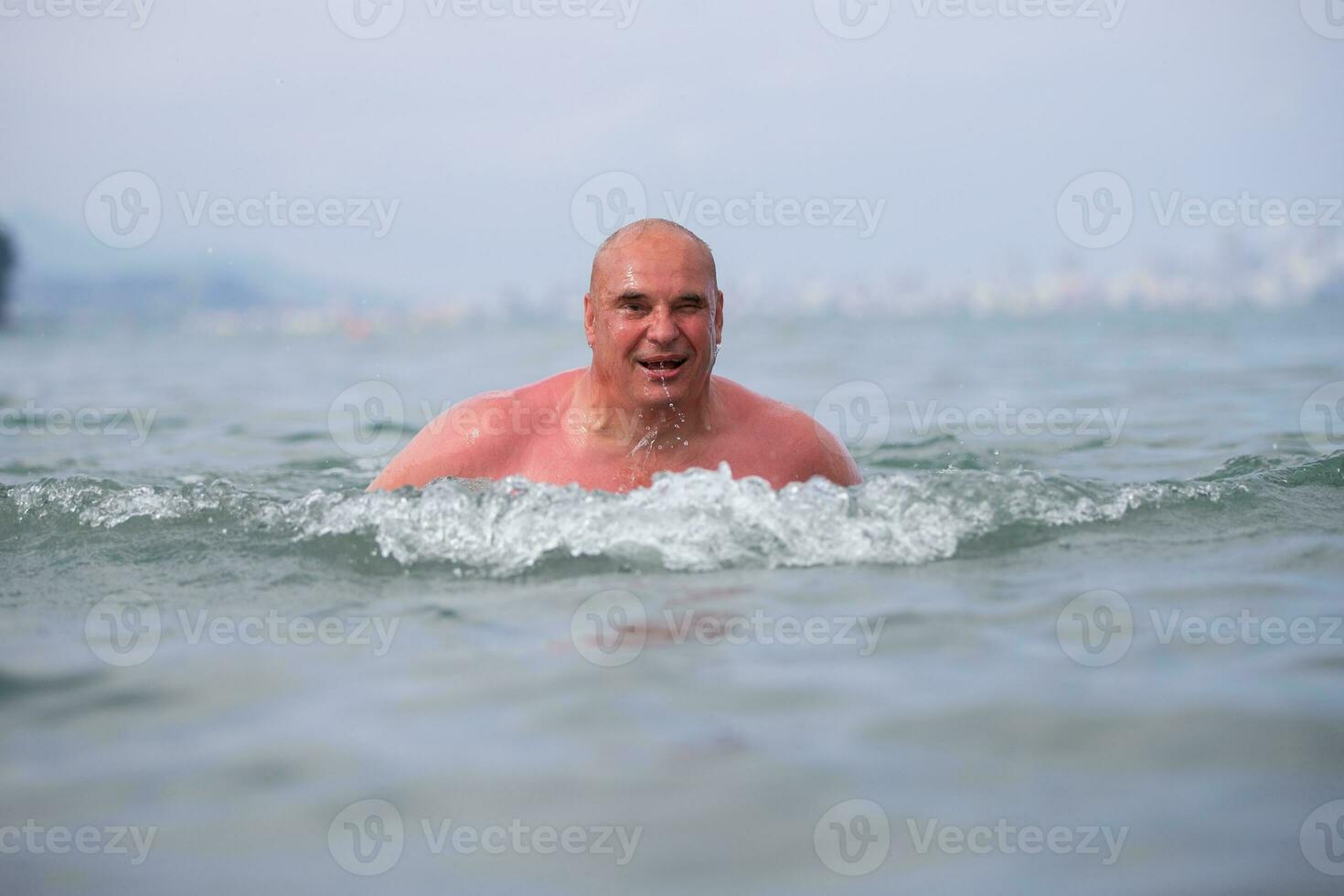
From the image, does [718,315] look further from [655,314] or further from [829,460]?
[829,460]

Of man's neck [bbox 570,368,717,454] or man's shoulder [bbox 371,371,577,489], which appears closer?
man's neck [bbox 570,368,717,454]

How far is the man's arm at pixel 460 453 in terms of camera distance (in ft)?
18.4

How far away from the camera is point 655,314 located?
5.21 metres

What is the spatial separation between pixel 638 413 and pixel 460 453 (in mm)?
785

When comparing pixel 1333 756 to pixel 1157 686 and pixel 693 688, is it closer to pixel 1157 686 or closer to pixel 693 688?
pixel 1157 686

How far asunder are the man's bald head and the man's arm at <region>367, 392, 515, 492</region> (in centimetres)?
77

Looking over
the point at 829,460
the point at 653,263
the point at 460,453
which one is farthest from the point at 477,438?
the point at 829,460

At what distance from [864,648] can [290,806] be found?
1606 mm

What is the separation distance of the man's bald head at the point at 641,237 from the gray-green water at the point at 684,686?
0.88 metres

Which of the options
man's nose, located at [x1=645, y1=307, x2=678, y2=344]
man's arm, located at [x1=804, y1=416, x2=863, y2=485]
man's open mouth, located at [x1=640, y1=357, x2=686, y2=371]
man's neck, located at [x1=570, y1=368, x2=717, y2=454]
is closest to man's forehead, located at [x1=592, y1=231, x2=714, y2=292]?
man's nose, located at [x1=645, y1=307, x2=678, y2=344]

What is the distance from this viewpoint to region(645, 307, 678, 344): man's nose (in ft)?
16.9

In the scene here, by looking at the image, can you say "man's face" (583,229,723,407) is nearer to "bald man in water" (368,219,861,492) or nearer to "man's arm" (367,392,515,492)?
"bald man in water" (368,219,861,492)

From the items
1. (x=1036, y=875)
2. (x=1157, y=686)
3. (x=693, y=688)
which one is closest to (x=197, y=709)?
(x=693, y=688)

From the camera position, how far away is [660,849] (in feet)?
8.13
